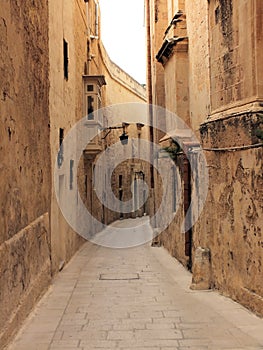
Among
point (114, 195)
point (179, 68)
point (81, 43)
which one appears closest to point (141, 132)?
point (114, 195)

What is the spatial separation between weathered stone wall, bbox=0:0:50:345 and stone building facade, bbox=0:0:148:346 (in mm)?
11

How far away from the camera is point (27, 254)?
6266 millimetres

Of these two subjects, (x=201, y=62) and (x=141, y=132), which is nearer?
(x=201, y=62)

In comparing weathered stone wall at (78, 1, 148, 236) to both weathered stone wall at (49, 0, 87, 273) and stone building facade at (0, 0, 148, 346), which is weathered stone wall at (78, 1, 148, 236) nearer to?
weathered stone wall at (49, 0, 87, 273)

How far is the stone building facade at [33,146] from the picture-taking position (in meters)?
5.25

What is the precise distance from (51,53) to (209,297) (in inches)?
231

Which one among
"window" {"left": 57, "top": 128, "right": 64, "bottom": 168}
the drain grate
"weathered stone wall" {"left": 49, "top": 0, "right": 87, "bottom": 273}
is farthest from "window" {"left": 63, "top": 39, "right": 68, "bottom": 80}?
the drain grate

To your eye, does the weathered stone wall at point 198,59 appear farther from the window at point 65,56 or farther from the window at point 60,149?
the window at point 65,56

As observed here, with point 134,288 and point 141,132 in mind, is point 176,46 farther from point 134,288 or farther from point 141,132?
point 141,132

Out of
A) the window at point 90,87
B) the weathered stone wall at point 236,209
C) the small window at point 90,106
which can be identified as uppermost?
the window at point 90,87

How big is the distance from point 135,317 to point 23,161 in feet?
8.91

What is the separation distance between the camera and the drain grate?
8.91 meters

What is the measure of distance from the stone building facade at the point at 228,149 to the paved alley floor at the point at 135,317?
48 cm

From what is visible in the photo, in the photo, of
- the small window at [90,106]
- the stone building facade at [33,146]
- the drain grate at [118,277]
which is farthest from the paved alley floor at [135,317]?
the small window at [90,106]
